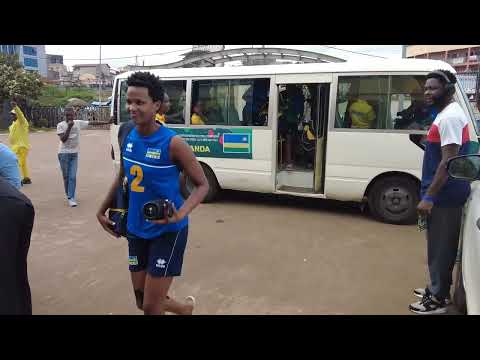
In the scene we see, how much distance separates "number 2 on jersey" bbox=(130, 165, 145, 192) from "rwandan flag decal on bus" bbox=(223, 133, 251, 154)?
4.20 m

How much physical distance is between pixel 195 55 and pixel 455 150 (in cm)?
616

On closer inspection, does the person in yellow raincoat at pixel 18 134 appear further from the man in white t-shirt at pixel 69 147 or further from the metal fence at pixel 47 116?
the metal fence at pixel 47 116

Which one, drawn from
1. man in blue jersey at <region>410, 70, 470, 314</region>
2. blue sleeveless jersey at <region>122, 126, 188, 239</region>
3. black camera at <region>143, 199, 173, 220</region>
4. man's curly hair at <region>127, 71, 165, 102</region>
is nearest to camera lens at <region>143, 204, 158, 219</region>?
black camera at <region>143, 199, 173, 220</region>

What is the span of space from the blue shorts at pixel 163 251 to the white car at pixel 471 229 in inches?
63.9

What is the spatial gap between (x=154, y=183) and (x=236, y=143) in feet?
14.2

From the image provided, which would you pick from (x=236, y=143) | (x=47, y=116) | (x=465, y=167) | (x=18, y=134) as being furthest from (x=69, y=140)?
(x=47, y=116)

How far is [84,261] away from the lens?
4445mm

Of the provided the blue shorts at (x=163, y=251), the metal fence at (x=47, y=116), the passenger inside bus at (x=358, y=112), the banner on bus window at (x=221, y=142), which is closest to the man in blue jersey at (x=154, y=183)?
the blue shorts at (x=163, y=251)

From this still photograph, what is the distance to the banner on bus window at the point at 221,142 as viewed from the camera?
6.52m

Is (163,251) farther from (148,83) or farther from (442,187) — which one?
(442,187)

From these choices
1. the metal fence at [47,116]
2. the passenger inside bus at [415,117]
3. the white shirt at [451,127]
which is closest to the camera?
the white shirt at [451,127]

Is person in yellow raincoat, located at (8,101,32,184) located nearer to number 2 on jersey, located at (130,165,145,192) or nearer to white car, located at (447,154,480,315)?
number 2 on jersey, located at (130,165,145,192)

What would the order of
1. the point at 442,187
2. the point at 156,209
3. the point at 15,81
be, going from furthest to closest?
the point at 15,81 < the point at 442,187 < the point at 156,209

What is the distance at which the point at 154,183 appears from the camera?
234 cm
